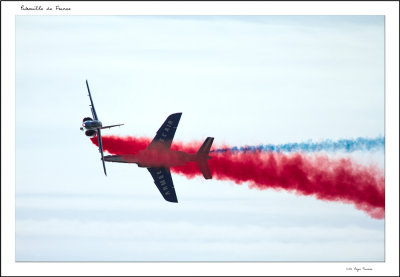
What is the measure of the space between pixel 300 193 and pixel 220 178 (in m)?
7.47

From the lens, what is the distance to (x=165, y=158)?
14025cm

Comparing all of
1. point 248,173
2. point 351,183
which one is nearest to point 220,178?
point 248,173

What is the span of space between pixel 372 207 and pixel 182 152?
17727 millimetres

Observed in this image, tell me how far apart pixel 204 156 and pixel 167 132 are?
397 centimetres

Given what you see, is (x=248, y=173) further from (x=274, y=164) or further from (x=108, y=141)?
(x=108, y=141)

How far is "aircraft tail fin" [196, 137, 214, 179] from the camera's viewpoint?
454ft

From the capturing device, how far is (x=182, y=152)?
13962 centimetres

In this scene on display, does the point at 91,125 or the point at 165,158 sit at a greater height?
the point at 91,125

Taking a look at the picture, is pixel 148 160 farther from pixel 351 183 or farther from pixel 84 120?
pixel 351 183

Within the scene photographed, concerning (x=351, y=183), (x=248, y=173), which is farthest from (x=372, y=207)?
(x=248, y=173)

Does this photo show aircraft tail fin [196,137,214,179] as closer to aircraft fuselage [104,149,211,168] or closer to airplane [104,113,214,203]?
airplane [104,113,214,203]

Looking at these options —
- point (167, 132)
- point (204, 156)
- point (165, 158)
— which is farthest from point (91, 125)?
point (204, 156)

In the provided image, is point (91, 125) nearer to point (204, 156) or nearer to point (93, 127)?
point (93, 127)

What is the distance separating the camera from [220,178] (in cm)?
14275
